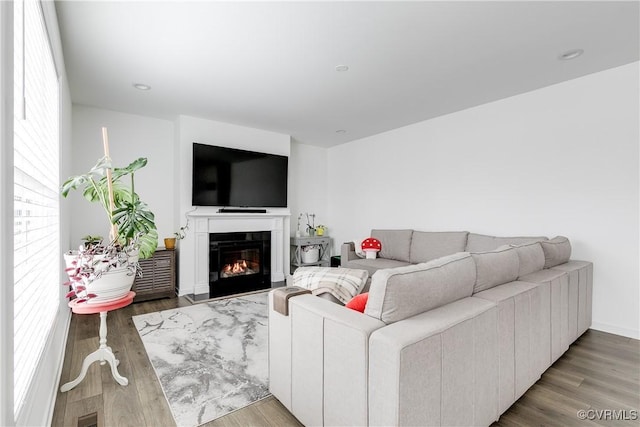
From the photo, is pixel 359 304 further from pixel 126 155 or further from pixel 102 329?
pixel 126 155

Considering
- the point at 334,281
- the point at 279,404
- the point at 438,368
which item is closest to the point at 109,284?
the point at 279,404

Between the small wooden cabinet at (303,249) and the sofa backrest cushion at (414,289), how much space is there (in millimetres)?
3927

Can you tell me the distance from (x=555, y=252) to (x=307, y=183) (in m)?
4.10

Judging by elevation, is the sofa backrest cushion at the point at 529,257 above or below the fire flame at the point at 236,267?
above

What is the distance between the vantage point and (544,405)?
71.2 inches

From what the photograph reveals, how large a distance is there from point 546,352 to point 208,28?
3.28 meters

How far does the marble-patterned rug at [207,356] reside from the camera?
Answer: 1855 millimetres

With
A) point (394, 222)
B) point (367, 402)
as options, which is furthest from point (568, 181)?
point (367, 402)

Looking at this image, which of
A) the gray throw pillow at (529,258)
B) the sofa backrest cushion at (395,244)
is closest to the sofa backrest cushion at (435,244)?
the sofa backrest cushion at (395,244)

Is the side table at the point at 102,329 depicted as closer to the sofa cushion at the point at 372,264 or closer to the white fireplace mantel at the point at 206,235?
the white fireplace mantel at the point at 206,235

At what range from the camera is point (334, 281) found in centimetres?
193

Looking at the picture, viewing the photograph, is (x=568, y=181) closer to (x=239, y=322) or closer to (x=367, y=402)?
(x=367, y=402)

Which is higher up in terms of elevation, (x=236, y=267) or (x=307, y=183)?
(x=307, y=183)

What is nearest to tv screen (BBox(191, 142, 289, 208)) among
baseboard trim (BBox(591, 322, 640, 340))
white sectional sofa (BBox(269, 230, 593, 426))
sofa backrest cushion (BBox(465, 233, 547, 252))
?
sofa backrest cushion (BBox(465, 233, 547, 252))
